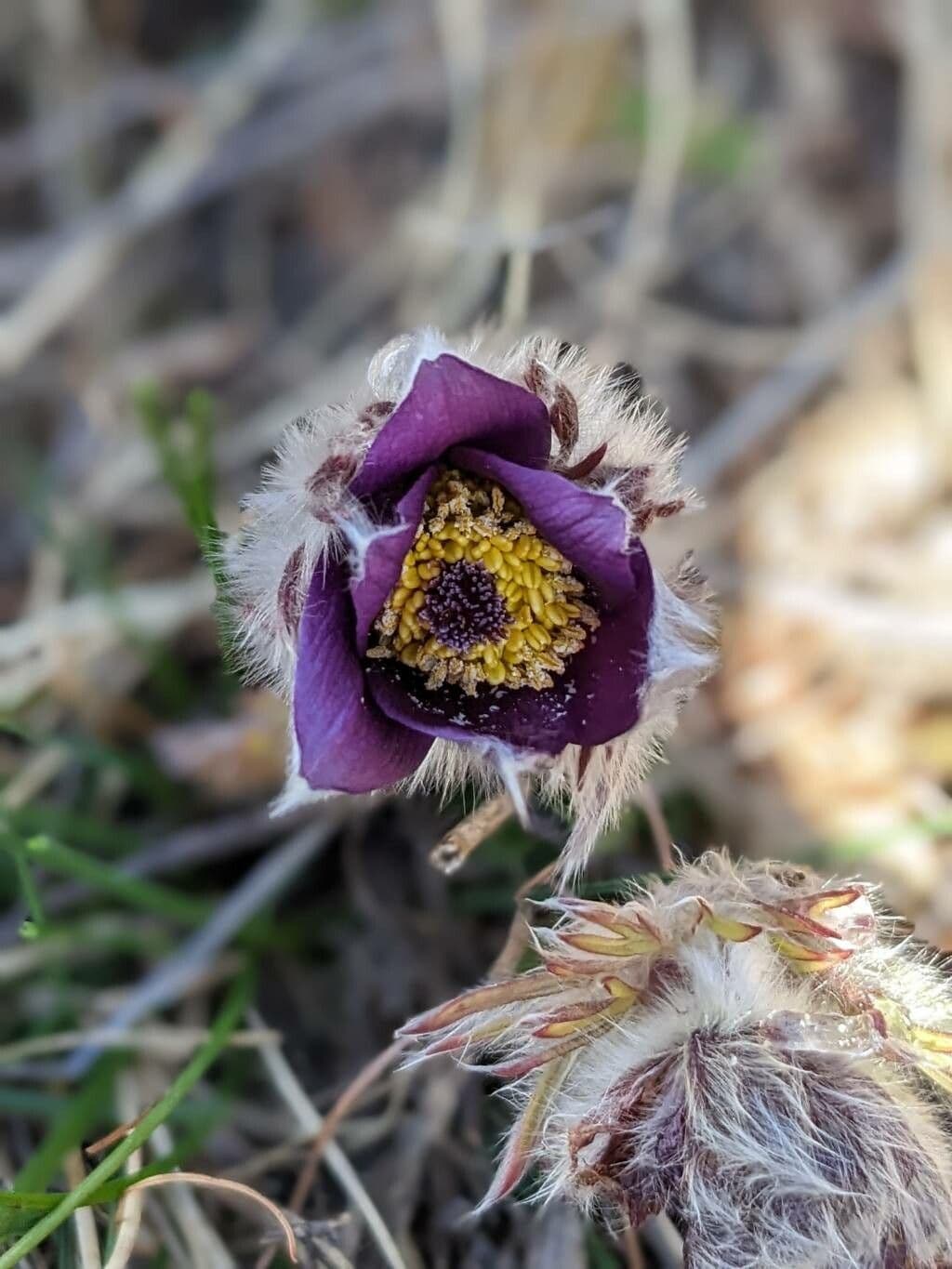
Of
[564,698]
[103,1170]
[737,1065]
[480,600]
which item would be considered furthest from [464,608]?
[103,1170]

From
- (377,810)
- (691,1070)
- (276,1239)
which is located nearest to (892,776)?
(377,810)

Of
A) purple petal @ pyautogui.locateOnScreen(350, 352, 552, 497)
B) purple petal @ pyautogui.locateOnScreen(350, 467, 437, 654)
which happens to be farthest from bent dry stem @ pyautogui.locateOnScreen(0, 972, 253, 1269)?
purple petal @ pyautogui.locateOnScreen(350, 352, 552, 497)

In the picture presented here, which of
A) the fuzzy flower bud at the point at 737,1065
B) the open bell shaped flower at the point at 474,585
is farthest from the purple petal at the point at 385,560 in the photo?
the fuzzy flower bud at the point at 737,1065

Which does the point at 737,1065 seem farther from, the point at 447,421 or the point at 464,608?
the point at 447,421

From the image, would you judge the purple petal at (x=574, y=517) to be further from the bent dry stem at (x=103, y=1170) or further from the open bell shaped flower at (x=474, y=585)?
the bent dry stem at (x=103, y=1170)

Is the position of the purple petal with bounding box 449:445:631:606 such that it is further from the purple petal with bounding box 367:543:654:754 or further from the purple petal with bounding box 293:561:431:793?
the purple petal with bounding box 293:561:431:793

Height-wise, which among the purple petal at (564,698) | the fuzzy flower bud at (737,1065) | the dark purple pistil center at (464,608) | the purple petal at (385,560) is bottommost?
the fuzzy flower bud at (737,1065)

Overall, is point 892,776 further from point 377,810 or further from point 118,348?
point 118,348
